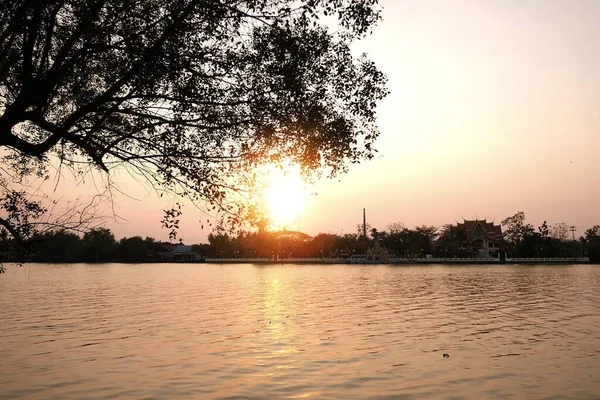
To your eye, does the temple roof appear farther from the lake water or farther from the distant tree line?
the lake water

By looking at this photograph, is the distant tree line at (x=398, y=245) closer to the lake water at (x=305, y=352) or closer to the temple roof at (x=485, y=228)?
the temple roof at (x=485, y=228)

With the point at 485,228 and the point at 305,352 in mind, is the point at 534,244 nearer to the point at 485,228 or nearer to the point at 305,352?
the point at 485,228

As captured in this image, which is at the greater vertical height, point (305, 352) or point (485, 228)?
point (485, 228)

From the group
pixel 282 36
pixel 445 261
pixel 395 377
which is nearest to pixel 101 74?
pixel 282 36

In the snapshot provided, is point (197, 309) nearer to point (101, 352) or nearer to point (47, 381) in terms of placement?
point (101, 352)

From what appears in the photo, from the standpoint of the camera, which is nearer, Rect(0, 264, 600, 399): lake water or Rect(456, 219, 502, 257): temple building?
Rect(0, 264, 600, 399): lake water

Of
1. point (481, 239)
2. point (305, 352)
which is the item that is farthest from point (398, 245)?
point (305, 352)

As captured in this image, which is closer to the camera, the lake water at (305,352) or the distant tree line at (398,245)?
the lake water at (305,352)

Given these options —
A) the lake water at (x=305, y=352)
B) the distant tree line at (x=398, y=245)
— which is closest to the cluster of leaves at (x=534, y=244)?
the distant tree line at (x=398, y=245)

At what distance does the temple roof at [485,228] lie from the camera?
5827 inches

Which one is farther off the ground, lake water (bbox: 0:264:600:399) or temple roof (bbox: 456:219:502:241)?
temple roof (bbox: 456:219:502:241)

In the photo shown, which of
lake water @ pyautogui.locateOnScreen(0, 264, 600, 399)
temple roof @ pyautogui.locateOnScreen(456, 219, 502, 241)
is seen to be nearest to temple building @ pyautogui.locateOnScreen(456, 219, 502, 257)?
temple roof @ pyautogui.locateOnScreen(456, 219, 502, 241)

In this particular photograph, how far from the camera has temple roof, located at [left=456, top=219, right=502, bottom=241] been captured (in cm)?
14801

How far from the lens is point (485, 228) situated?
155625mm
